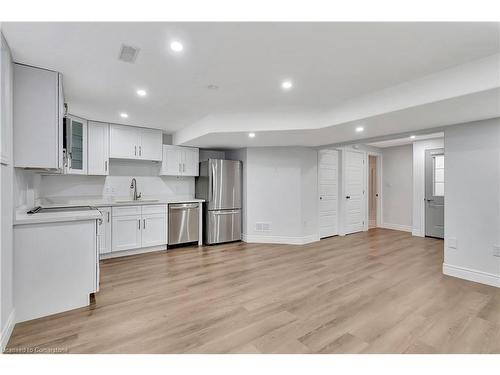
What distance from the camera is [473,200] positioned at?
10.5 feet

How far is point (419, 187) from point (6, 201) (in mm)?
7068

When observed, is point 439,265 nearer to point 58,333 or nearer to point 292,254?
point 292,254

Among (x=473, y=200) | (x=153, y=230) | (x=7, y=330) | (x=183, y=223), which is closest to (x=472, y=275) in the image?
(x=473, y=200)

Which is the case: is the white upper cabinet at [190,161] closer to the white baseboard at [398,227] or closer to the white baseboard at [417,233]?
the white baseboard at [417,233]

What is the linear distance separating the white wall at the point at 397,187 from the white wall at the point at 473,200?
11.3 feet

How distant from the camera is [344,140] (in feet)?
14.6

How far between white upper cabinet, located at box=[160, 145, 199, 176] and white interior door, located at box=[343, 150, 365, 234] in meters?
3.60

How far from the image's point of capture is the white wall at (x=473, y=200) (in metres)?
3.04

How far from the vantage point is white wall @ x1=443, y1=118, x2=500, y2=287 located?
9.98ft

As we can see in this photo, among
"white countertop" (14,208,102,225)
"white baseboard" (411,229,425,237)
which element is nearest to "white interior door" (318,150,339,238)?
"white baseboard" (411,229,425,237)

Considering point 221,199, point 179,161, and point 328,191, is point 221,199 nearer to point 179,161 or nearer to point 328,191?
point 179,161

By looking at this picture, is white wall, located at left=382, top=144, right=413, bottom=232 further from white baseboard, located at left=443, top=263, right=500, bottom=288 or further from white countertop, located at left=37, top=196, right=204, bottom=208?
white countertop, located at left=37, top=196, right=204, bottom=208

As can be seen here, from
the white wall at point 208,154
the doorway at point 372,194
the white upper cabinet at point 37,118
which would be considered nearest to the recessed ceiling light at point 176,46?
the white upper cabinet at point 37,118

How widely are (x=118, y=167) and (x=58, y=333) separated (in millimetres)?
3307
